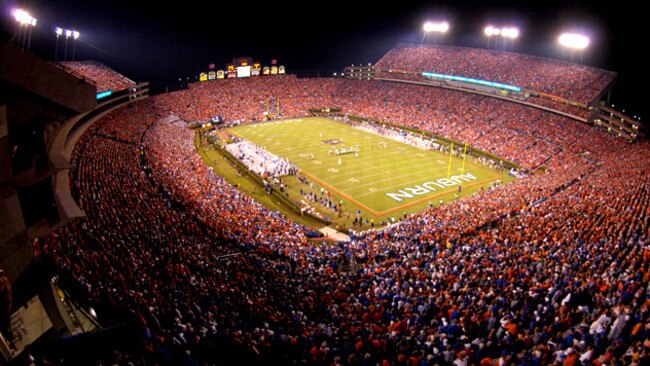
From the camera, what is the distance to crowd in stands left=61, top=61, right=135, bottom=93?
4370 cm

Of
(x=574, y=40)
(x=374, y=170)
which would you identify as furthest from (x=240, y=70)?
(x=574, y=40)

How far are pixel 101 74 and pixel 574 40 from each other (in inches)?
2201

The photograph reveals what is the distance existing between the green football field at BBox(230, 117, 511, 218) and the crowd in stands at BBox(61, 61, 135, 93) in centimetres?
1468

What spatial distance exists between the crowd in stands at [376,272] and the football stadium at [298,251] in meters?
0.07

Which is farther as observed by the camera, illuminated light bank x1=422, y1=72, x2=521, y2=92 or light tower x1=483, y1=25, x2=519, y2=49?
light tower x1=483, y1=25, x2=519, y2=49

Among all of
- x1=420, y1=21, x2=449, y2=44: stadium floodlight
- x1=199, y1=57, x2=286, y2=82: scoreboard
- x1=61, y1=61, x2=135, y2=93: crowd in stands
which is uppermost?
x1=420, y1=21, x2=449, y2=44: stadium floodlight

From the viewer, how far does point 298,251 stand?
744 inches

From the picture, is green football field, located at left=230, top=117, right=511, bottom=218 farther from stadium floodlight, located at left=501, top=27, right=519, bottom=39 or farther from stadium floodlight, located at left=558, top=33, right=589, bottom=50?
stadium floodlight, located at left=501, top=27, right=519, bottom=39

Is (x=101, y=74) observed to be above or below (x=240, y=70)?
below

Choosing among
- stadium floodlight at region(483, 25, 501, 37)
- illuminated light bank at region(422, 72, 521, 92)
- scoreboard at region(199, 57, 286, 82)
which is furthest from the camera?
scoreboard at region(199, 57, 286, 82)

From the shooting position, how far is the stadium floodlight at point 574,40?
48000mm

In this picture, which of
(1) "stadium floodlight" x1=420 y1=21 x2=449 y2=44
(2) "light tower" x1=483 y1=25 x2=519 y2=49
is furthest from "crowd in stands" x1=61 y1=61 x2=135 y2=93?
(2) "light tower" x1=483 y1=25 x2=519 y2=49

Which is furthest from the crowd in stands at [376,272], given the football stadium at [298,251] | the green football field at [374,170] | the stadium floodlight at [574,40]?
the stadium floodlight at [574,40]

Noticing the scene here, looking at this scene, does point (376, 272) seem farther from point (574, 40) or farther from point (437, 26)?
point (437, 26)
